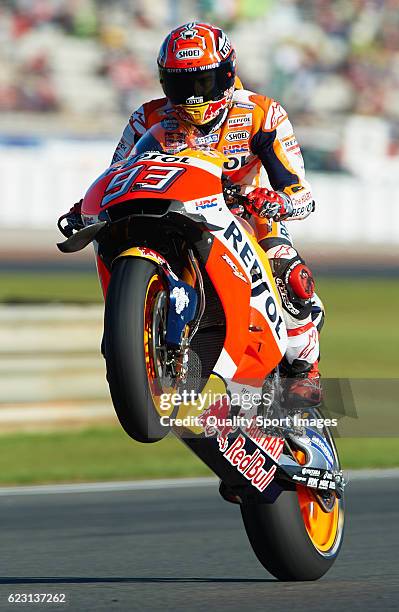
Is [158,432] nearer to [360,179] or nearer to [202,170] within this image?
[202,170]

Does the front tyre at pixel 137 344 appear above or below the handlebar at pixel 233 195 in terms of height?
below

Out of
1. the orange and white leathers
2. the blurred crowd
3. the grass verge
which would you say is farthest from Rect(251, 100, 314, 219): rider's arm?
the blurred crowd

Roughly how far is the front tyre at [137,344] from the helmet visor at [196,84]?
0.84 m

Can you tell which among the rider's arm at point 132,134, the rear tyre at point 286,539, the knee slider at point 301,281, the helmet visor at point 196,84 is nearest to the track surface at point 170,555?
the rear tyre at point 286,539

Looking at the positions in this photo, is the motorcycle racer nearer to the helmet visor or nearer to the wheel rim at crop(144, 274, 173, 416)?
the helmet visor

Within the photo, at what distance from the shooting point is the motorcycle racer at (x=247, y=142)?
4.38 meters

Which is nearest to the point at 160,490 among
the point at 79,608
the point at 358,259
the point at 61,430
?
the point at 61,430

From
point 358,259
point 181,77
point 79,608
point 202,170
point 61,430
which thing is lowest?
point 358,259

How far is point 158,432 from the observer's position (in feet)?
12.6

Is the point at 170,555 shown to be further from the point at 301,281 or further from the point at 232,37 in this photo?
the point at 232,37

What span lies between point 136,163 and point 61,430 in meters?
4.89

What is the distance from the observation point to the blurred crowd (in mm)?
22000

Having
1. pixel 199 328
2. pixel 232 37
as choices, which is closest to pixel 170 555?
pixel 199 328
